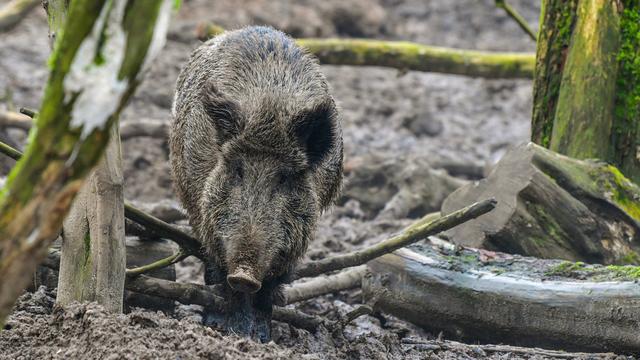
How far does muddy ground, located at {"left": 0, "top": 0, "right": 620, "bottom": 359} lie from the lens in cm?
356

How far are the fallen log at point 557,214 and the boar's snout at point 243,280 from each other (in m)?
1.56

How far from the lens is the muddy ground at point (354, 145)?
3.56 metres

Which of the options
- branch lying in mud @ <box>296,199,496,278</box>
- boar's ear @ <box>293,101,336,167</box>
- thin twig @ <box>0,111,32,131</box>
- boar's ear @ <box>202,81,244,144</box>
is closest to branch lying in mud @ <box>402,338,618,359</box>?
branch lying in mud @ <box>296,199,496,278</box>

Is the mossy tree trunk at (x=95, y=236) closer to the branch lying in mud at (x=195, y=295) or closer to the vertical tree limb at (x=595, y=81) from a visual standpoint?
the branch lying in mud at (x=195, y=295)

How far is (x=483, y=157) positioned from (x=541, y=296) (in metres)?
5.31

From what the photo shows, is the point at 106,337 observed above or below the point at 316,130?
below

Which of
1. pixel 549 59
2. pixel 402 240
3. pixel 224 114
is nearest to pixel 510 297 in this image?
pixel 402 240

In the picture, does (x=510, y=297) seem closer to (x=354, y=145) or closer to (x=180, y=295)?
(x=180, y=295)

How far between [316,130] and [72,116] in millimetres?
2735

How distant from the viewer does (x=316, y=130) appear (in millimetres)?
4770

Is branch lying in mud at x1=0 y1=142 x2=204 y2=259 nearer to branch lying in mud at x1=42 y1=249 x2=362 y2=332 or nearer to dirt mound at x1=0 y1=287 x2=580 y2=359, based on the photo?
branch lying in mud at x1=42 y1=249 x2=362 y2=332

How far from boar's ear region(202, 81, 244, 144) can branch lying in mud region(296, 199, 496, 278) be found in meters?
0.80

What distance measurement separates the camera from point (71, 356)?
3.36 m

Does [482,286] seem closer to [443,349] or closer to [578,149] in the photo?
[443,349]
